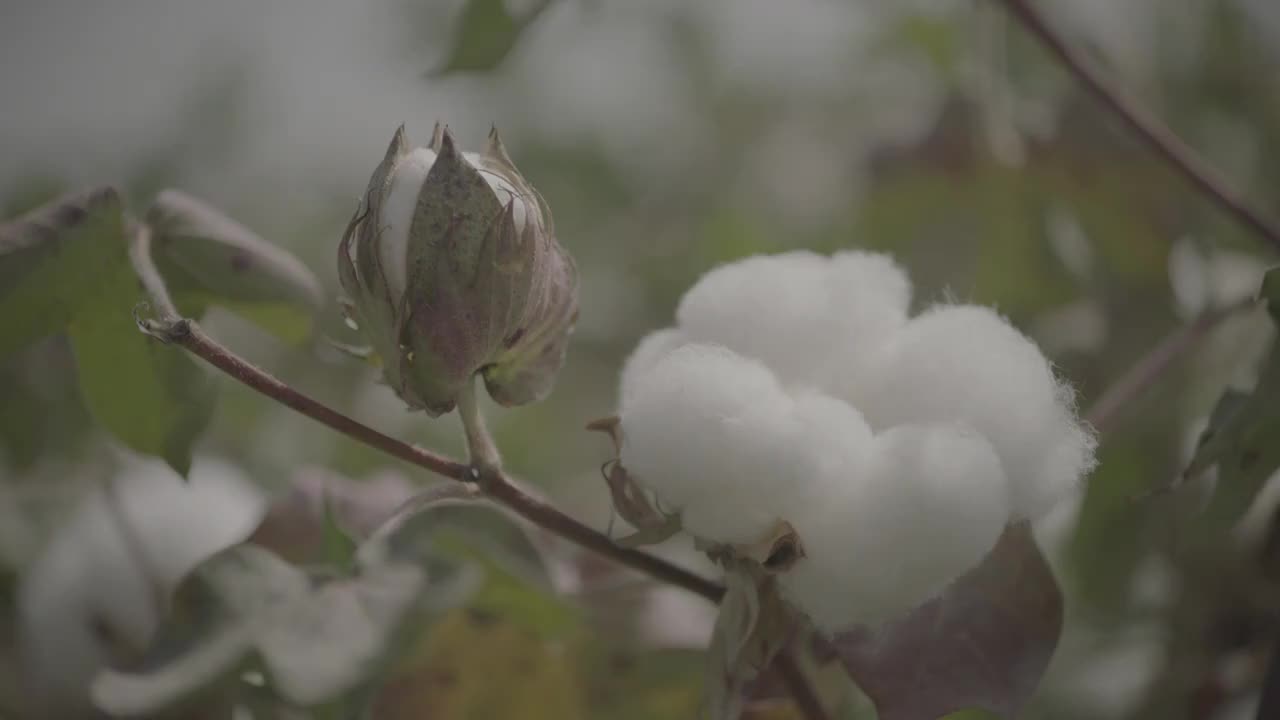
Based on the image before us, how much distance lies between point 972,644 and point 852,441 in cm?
13

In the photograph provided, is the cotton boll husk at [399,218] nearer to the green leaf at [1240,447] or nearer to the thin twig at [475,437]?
the thin twig at [475,437]

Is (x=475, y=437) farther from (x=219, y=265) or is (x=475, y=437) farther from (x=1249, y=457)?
(x=1249, y=457)

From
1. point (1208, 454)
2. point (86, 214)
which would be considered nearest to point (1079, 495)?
point (1208, 454)

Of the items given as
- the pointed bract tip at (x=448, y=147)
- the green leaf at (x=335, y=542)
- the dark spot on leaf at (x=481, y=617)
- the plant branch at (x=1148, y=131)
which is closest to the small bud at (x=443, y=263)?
the pointed bract tip at (x=448, y=147)

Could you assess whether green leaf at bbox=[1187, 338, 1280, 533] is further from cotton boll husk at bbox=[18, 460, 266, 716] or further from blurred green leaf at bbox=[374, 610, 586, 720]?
cotton boll husk at bbox=[18, 460, 266, 716]

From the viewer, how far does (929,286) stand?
3.33ft

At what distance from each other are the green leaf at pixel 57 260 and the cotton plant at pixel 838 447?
0.95 feet

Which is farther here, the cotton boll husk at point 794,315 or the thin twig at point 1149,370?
the thin twig at point 1149,370

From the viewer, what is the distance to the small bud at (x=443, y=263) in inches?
17.8

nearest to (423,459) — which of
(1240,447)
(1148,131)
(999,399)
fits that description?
(999,399)

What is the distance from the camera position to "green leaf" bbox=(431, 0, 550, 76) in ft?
2.02

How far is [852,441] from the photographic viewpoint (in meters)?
0.46

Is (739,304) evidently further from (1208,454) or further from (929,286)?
(929,286)

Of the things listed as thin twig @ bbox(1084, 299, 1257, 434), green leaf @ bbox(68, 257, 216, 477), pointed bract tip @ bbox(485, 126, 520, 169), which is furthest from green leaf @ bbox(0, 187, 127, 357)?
thin twig @ bbox(1084, 299, 1257, 434)
